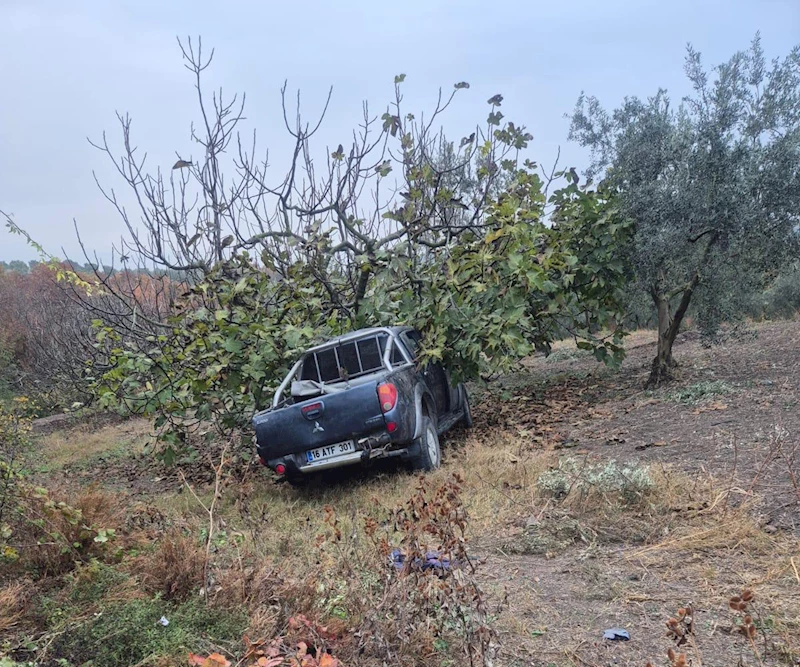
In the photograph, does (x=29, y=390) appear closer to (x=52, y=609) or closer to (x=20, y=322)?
(x=20, y=322)

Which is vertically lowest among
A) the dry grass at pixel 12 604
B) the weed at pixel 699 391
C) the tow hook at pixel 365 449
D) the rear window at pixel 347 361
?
the weed at pixel 699 391

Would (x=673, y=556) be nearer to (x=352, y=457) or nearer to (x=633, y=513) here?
(x=633, y=513)

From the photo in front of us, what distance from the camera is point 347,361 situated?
745cm

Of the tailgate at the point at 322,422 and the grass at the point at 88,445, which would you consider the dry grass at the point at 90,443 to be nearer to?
the grass at the point at 88,445

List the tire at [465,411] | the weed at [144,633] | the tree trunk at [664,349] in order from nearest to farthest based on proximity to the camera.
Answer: the weed at [144,633] → the tire at [465,411] → the tree trunk at [664,349]

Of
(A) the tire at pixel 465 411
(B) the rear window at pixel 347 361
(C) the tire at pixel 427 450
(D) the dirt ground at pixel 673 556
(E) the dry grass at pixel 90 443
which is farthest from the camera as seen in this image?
(E) the dry grass at pixel 90 443

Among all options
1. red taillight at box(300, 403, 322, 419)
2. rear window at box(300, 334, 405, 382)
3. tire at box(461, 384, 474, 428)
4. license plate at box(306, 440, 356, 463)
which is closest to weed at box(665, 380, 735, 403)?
tire at box(461, 384, 474, 428)

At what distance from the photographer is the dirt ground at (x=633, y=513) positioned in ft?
10.5

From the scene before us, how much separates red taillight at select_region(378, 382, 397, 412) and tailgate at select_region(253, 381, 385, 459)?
0.14 ft

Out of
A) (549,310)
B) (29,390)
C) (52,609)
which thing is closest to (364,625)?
(52,609)

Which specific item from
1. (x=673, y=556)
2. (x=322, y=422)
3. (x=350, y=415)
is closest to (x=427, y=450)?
(x=350, y=415)

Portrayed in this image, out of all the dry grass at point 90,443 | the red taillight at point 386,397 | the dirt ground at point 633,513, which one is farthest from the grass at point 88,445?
the red taillight at point 386,397

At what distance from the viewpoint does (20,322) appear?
2605cm

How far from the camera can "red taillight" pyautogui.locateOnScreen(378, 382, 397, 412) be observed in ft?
21.1
